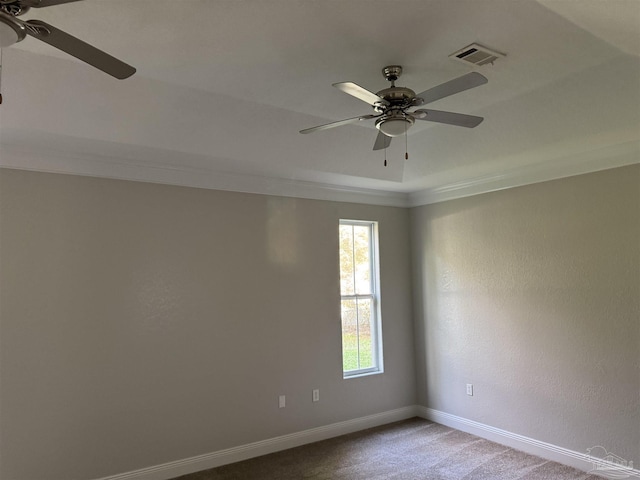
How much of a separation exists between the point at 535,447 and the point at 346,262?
2.45 metres

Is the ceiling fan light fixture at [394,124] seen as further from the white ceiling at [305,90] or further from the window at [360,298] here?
the window at [360,298]

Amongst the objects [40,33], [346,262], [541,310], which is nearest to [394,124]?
[40,33]

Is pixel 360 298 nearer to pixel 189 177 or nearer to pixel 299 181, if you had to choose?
pixel 299 181

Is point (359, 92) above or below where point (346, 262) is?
above

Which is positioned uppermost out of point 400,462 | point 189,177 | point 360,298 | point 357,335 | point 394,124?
point 189,177

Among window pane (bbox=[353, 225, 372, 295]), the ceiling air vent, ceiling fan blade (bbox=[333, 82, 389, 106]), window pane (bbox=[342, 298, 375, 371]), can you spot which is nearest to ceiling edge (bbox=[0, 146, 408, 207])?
window pane (bbox=[353, 225, 372, 295])

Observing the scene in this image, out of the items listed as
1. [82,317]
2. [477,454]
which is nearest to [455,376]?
[477,454]

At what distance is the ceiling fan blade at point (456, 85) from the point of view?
2.14m

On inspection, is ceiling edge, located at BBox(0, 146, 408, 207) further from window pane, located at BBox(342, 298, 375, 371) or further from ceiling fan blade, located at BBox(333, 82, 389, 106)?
ceiling fan blade, located at BBox(333, 82, 389, 106)

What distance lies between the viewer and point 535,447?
13.0 feet

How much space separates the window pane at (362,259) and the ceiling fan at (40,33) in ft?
11.5

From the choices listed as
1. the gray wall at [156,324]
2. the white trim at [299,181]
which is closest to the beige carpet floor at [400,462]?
the gray wall at [156,324]

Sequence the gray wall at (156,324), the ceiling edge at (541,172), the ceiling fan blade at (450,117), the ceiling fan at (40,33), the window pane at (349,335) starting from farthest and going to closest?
the window pane at (349,335), the ceiling edge at (541,172), the gray wall at (156,324), the ceiling fan blade at (450,117), the ceiling fan at (40,33)

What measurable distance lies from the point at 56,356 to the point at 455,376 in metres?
3.68
